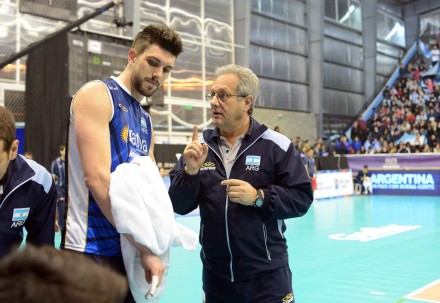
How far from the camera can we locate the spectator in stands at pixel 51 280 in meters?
0.65

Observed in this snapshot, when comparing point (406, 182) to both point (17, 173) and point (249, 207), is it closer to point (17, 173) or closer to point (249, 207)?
point (249, 207)

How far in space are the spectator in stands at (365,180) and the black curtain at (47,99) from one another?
11.0 meters

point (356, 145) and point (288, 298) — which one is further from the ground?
point (356, 145)

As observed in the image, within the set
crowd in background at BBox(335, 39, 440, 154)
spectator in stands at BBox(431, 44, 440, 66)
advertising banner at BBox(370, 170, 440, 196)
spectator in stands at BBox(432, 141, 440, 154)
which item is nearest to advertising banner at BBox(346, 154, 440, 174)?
advertising banner at BBox(370, 170, 440, 196)

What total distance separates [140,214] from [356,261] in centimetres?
512

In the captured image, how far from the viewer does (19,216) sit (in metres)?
1.96

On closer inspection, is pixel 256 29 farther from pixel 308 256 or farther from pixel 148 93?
pixel 148 93

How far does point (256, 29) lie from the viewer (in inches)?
880

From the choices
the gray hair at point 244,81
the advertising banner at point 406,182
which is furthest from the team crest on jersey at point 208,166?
the advertising banner at point 406,182

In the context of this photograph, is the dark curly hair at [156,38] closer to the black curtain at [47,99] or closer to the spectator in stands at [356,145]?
the black curtain at [47,99]

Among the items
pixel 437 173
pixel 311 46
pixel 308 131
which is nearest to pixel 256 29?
pixel 311 46

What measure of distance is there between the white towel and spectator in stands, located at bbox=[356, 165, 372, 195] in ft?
53.3

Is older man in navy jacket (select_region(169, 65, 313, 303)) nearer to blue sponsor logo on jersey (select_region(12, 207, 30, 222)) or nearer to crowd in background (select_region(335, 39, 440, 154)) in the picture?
blue sponsor logo on jersey (select_region(12, 207, 30, 222))

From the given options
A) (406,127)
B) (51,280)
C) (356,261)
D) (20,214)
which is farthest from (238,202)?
(406,127)
